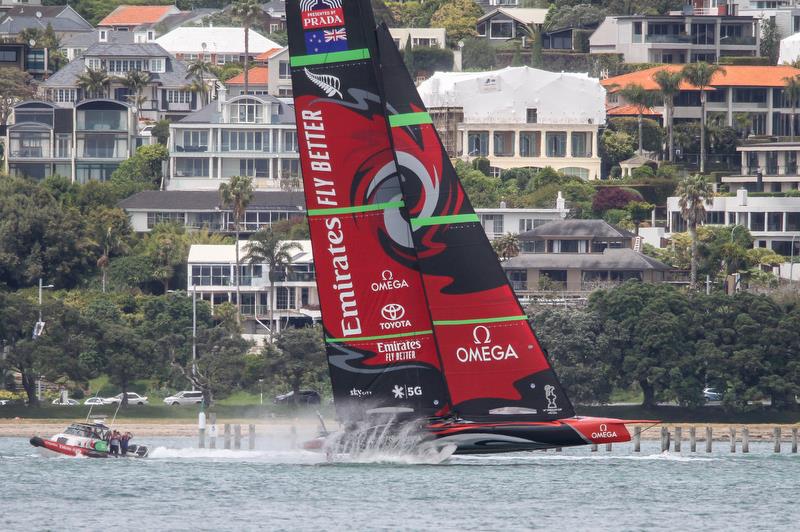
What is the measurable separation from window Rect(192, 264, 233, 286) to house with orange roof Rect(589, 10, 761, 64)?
7384cm

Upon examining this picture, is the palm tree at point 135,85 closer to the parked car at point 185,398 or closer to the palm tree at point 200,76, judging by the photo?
the palm tree at point 200,76

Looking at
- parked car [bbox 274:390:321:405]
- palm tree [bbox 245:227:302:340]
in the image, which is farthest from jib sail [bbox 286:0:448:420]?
palm tree [bbox 245:227:302:340]

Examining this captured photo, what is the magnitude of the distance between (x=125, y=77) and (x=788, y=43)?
59512 mm

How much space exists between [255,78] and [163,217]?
49657 mm

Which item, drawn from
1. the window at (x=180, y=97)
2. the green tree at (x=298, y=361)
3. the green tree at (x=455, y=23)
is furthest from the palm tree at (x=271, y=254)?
the green tree at (x=455, y=23)

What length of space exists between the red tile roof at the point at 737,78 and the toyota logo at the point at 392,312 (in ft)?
352

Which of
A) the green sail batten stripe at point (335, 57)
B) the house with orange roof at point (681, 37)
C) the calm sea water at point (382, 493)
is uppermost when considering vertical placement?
the house with orange roof at point (681, 37)

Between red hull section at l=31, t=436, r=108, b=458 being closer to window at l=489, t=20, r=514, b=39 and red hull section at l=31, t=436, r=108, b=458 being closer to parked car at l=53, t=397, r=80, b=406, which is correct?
parked car at l=53, t=397, r=80, b=406

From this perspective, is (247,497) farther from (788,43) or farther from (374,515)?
(788,43)

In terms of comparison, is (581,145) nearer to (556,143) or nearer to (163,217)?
(556,143)

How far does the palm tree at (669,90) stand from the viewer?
5940 inches

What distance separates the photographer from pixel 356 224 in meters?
52.3

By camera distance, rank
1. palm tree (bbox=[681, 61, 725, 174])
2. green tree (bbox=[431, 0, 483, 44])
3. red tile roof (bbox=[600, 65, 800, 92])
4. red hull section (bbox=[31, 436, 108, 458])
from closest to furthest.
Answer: red hull section (bbox=[31, 436, 108, 458]), palm tree (bbox=[681, 61, 725, 174]), red tile roof (bbox=[600, 65, 800, 92]), green tree (bbox=[431, 0, 483, 44])

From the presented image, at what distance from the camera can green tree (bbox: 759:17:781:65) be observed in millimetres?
186375
